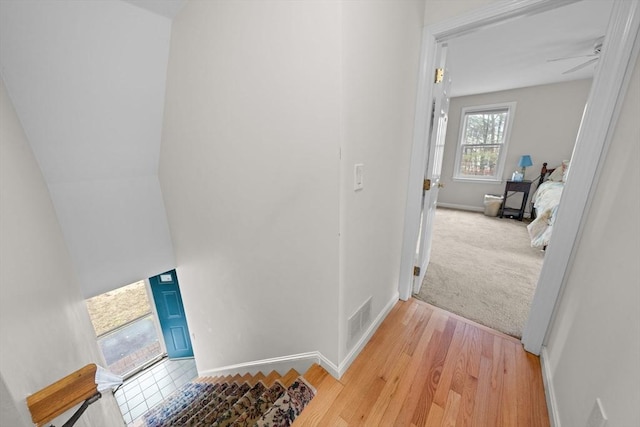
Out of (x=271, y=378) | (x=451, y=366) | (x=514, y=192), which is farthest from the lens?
(x=514, y=192)

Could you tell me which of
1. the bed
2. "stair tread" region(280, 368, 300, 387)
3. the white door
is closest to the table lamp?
the bed

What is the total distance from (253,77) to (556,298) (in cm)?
206

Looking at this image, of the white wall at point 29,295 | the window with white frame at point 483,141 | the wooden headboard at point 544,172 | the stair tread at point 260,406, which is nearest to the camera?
the white wall at point 29,295

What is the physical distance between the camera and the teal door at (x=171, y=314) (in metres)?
3.59

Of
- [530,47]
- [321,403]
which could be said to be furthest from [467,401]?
[530,47]

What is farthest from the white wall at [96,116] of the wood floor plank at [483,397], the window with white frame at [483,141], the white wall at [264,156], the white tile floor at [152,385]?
the window with white frame at [483,141]

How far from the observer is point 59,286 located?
56.4 inches

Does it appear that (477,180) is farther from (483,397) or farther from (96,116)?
(96,116)

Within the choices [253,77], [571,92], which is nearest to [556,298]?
[253,77]

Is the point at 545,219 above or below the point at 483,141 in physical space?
below

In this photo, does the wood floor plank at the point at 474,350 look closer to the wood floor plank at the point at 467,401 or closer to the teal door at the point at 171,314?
the wood floor plank at the point at 467,401

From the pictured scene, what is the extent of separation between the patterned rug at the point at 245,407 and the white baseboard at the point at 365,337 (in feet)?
0.70

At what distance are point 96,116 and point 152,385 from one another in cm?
404

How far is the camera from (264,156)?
1255mm
